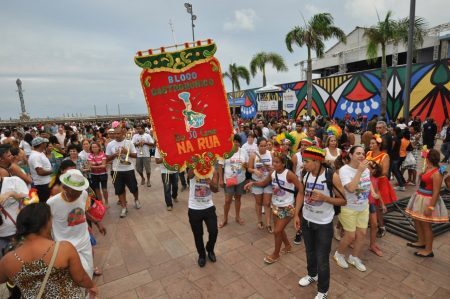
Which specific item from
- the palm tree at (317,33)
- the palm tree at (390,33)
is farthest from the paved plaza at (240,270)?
the palm tree at (317,33)

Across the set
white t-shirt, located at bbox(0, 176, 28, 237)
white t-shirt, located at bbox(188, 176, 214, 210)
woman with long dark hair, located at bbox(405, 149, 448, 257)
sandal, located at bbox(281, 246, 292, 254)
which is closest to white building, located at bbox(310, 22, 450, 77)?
woman with long dark hair, located at bbox(405, 149, 448, 257)

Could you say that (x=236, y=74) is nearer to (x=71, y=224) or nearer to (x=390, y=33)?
(x=390, y=33)

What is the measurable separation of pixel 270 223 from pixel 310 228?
205 cm

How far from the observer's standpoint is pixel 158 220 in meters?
5.58

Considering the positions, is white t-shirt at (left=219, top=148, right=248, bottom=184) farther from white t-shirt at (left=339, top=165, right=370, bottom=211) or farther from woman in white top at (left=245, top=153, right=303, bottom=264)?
white t-shirt at (left=339, top=165, right=370, bottom=211)

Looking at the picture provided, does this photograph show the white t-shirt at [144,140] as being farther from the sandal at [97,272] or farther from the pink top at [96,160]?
the sandal at [97,272]

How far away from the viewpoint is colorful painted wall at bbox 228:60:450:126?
12995 mm

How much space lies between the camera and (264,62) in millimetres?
25547

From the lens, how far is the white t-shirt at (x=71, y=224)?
2707 mm

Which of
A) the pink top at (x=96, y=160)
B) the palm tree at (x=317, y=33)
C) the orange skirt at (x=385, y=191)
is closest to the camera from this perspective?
the orange skirt at (x=385, y=191)

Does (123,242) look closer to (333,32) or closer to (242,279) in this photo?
(242,279)

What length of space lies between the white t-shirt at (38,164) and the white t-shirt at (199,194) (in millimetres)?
3149

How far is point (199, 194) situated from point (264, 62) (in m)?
24.4

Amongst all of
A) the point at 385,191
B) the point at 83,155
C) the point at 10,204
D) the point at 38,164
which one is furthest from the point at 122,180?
the point at 385,191
